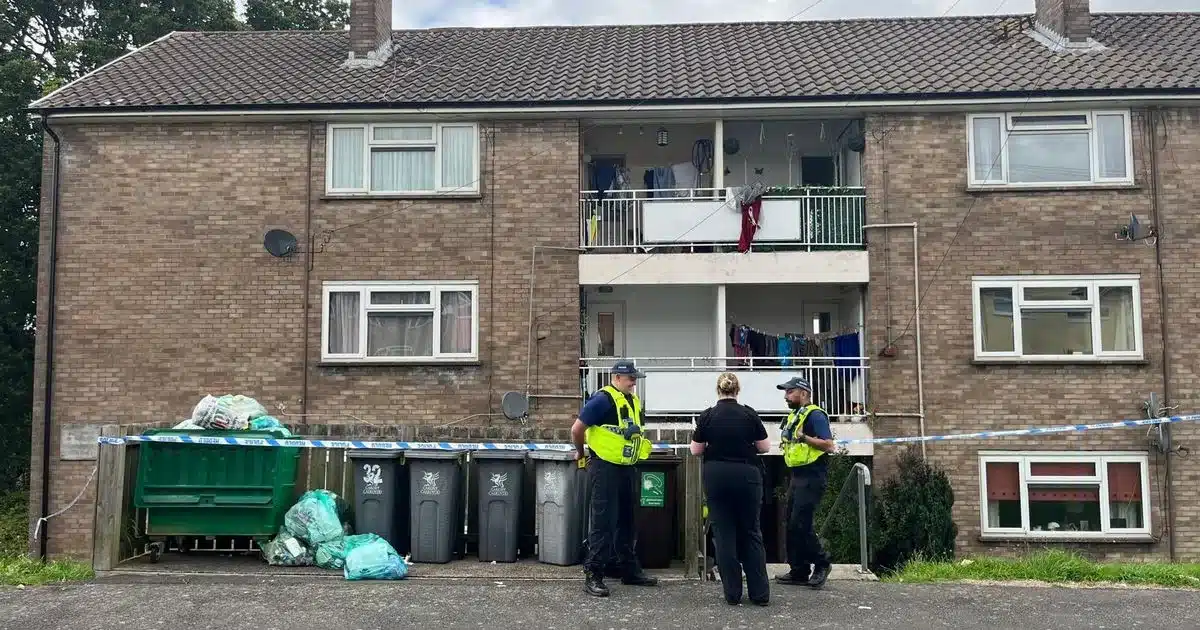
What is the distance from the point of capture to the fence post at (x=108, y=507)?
7914mm

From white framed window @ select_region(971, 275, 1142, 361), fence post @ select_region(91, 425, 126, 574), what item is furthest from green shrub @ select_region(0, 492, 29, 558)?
white framed window @ select_region(971, 275, 1142, 361)

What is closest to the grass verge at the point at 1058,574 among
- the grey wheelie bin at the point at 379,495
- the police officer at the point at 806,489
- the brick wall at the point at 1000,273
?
the police officer at the point at 806,489

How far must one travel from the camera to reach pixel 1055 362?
42.7 feet

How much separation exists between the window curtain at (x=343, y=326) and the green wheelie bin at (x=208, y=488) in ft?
16.5

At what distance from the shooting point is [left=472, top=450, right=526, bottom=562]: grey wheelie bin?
838cm

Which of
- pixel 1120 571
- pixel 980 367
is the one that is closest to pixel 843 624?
pixel 1120 571

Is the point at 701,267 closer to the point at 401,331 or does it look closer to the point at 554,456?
the point at 401,331

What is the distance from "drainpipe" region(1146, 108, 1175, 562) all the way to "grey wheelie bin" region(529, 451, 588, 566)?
8430mm

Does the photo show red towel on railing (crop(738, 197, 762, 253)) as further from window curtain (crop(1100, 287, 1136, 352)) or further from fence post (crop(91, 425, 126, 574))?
fence post (crop(91, 425, 126, 574))

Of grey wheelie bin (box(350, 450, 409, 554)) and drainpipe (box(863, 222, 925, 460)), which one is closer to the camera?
grey wheelie bin (box(350, 450, 409, 554))

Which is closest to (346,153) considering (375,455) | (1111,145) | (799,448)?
(375,455)

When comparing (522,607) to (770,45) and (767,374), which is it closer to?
(767,374)

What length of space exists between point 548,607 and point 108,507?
372 cm

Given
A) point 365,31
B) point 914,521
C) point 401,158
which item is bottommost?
point 914,521
